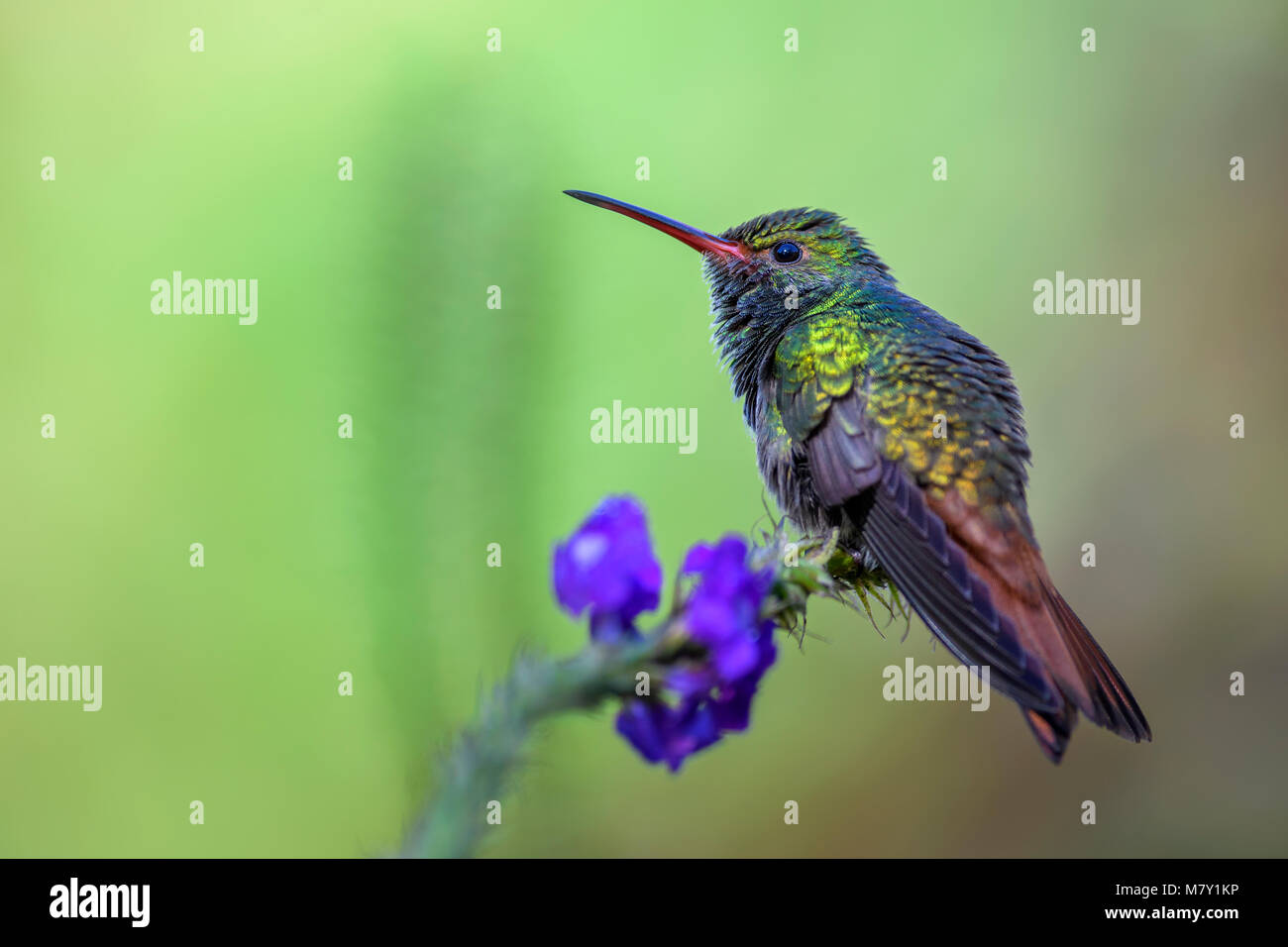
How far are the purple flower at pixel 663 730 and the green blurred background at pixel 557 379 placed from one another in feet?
12.1

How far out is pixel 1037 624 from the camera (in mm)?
2738

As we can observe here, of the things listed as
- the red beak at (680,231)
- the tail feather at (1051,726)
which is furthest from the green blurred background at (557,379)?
the tail feather at (1051,726)

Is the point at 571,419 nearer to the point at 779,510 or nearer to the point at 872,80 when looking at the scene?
the point at 779,510

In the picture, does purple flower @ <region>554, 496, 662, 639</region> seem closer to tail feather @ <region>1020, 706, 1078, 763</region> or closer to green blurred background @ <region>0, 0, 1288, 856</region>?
tail feather @ <region>1020, 706, 1078, 763</region>

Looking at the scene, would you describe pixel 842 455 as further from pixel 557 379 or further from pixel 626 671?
pixel 557 379

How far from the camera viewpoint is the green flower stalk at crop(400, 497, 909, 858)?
1.29m

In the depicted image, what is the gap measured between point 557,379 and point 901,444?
9.97 ft

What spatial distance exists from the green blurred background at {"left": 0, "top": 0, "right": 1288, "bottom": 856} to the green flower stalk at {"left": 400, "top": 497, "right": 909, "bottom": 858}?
366 cm

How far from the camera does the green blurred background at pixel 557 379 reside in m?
5.35

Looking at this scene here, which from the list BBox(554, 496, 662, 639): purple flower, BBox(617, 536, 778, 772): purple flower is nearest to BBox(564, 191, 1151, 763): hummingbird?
BBox(617, 536, 778, 772): purple flower

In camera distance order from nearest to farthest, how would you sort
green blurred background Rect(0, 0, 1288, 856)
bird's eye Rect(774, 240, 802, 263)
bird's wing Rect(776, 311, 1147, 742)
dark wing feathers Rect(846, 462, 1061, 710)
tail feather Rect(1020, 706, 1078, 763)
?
tail feather Rect(1020, 706, 1078, 763)
dark wing feathers Rect(846, 462, 1061, 710)
bird's wing Rect(776, 311, 1147, 742)
bird's eye Rect(774, 240, 802, 263)
green blurred background Rect(0, 0, 1288, 856)

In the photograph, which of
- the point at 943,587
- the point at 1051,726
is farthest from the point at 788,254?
the point at 1051,726

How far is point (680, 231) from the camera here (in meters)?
4.19

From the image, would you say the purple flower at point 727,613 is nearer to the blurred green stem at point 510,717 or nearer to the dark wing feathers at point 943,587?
the blurred green stem at point 510,717
